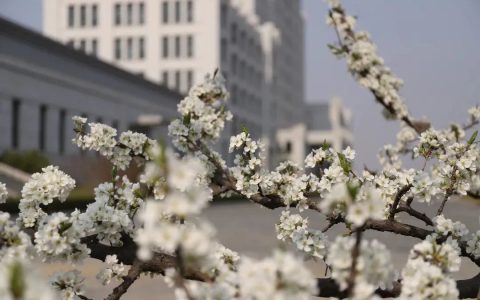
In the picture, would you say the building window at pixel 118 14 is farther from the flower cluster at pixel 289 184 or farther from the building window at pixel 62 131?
the flower cluster at pixel 289 184

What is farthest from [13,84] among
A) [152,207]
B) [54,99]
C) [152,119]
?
[152,207]

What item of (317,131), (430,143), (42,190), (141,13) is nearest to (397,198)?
(430,143)

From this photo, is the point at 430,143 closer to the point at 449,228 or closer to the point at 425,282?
the point at 449,228

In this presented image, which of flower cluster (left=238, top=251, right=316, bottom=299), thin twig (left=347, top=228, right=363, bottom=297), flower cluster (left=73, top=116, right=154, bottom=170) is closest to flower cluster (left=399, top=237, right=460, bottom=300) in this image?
thin twig (left=347, top=228, right=363, bottom=297)

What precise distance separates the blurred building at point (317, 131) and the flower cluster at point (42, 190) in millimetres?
70703

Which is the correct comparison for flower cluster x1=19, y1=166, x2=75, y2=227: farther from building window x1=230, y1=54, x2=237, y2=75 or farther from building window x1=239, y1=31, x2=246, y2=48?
building window x1=239, y1=31, x2=246, y2=48

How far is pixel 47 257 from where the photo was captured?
104 inches

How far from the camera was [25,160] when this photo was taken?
85.8 feet

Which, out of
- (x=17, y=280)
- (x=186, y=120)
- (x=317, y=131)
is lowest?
(x=17, y=280)

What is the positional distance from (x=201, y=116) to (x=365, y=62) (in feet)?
9.60

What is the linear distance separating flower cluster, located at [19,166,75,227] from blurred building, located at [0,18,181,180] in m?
25.6

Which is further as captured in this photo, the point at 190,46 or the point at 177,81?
the point at 177,81

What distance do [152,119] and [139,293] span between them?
114 feet

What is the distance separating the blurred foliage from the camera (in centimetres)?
2581
